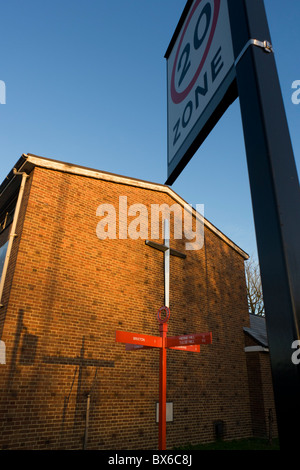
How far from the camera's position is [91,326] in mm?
9469

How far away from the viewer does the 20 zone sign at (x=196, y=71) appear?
1981mm

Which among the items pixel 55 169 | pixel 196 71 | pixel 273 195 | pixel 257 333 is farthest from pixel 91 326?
pixel 273 195

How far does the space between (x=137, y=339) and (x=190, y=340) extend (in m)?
1.05

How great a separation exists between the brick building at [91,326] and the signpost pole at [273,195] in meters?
7.95

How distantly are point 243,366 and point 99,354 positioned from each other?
7.15m

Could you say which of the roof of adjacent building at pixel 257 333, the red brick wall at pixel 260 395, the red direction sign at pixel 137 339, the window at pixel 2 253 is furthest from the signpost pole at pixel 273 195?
the roof of adjacent building at pixel 257 333

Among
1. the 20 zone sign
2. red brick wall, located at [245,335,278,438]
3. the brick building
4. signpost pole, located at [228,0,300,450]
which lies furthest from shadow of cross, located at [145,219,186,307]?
signpost pole, located at [228,0,300,450]

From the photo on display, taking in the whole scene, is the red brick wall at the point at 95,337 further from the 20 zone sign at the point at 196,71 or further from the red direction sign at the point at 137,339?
the 20 zone sign at the point at 196,71

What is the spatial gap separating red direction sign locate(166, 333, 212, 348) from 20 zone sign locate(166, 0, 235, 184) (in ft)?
13.3

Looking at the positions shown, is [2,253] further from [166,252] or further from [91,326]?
[166,252]

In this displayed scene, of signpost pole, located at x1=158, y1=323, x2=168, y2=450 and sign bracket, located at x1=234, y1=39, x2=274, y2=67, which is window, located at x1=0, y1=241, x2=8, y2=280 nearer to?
signpost pole, located at x1=158, y1=323, x2=168, y2=450
